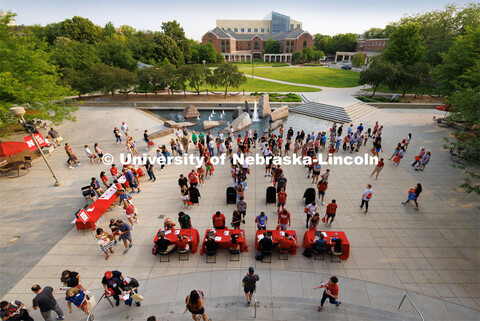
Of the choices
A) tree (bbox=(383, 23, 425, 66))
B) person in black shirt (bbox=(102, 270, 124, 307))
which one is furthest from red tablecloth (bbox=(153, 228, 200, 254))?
tree (bbox=(383, 23, 425, 66))

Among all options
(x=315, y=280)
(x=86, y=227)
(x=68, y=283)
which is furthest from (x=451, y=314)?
(x=86, y=227)

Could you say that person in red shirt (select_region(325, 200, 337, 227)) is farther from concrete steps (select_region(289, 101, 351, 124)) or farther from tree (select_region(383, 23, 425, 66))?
tree (select_region(383, 23, 425, 66))

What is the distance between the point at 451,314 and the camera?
6.46 meters

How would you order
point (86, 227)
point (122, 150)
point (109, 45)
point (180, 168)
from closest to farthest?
point (86, 227) → point (180, 168) → point (122, 150) → point (109, 45)

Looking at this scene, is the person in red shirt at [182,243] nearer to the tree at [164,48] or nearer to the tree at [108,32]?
the tree at [164,48]

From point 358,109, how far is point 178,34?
6009cm

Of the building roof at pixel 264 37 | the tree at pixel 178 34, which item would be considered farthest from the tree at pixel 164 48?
the building roof at pixel 264 37

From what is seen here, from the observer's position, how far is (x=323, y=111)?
29.0 metres

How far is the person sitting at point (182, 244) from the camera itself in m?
8.02

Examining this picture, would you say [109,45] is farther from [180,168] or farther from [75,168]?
[180,168]

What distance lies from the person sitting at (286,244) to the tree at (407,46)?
4198 centimetres

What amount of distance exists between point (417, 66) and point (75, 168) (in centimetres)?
4231

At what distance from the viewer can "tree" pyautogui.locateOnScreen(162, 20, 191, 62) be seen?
66.5 m

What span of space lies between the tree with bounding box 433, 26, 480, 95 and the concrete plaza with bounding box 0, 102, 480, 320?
553 inches
